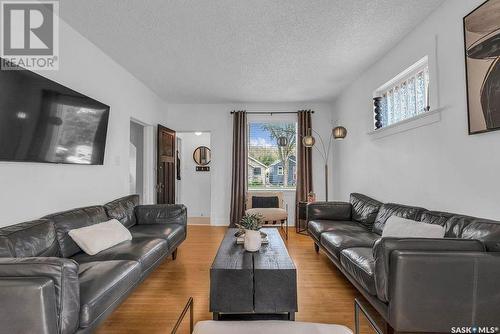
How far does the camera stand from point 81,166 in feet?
9.57

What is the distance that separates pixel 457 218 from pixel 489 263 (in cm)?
60

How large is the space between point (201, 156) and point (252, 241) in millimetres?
4654

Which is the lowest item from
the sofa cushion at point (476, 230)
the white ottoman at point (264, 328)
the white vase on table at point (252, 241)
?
the white ottoman at point (264, 328)

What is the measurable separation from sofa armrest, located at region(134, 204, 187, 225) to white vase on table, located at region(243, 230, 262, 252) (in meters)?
1.52

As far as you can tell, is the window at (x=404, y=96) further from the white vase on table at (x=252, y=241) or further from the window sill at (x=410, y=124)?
the white vase on table at (x=252, y=241)

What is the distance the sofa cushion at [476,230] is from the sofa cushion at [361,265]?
0.66 m

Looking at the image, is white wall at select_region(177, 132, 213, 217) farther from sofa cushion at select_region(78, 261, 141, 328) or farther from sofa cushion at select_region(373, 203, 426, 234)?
sofa cushion at select_region(78, 261, 141, 328)

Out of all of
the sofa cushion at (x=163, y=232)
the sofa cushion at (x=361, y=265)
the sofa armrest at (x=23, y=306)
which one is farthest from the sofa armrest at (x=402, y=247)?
the sofa cushion at (x=163, y=232)

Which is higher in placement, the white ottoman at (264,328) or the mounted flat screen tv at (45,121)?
the mounted flat screen tv at (45,121)

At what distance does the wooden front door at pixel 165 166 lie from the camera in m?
4.91

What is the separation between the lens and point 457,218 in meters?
2.06

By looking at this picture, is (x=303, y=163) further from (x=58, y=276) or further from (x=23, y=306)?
(x=23, y=306)

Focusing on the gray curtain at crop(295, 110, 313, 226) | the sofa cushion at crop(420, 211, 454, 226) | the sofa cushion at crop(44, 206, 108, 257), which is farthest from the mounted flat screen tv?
the gray curtain at crop(295, 110, 313, 226)

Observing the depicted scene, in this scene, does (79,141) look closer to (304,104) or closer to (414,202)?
(414,202)
